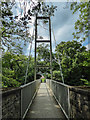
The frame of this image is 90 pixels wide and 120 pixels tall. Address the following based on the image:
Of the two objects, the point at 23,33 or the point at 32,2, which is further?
the point at 23,33

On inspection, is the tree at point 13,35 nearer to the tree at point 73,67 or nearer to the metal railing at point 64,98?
the metal railing at point 64,98

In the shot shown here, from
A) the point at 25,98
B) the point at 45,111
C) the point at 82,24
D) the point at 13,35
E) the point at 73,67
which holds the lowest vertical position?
the point at 45,111

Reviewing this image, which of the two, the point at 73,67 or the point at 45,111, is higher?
the point at 73,67

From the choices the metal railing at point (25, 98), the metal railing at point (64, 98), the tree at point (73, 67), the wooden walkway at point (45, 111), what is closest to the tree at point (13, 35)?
the metal railing at point (25, 98)

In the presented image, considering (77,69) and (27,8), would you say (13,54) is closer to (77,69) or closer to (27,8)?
(27,8)

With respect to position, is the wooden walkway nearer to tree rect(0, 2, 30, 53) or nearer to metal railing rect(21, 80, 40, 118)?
metal railing rect(21, 80, 40, 118)

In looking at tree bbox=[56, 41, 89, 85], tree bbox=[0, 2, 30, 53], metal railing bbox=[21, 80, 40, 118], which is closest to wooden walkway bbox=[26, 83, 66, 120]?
metal railing bbox=[21, 80, 40, 118]

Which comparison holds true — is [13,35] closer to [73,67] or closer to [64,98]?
[64,98]

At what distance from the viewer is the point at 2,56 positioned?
355 centimetres

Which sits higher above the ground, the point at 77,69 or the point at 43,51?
the point at 43,51

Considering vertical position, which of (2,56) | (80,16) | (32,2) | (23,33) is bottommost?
(2,56)

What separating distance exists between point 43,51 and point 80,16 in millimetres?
16662

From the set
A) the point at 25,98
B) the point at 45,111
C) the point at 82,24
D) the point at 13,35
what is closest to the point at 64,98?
the point at 45,111

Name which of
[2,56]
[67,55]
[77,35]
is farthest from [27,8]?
[67,55]
